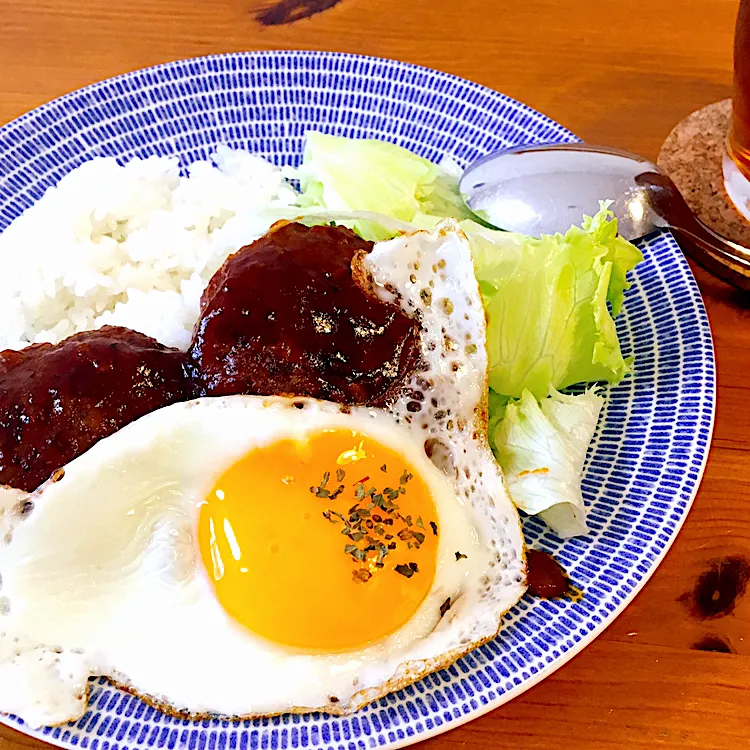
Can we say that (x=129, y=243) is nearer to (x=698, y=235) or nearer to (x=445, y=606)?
(x=445, y=606)

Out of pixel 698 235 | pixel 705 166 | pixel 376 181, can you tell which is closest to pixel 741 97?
pixel 705 166

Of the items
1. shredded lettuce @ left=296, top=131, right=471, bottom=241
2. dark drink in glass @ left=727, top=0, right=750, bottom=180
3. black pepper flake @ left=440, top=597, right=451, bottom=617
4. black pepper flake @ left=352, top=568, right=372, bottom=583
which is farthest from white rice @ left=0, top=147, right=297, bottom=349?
dark drink in glass @ left=727, top=0, right=750, bottom=180

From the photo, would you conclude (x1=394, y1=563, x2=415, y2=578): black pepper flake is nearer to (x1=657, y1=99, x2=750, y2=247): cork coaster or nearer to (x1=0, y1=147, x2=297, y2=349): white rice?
(x1=0, y1=147, x2=297, y2=349): white rice

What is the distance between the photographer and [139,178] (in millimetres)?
2215

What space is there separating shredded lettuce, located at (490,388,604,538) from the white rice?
858 mm

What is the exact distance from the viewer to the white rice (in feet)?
6.44

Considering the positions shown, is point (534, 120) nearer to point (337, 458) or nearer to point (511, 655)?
point (337, 458)

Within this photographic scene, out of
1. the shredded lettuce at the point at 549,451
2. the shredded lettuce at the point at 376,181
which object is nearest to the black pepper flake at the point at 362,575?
the shredded lettuce at the point at 549,451

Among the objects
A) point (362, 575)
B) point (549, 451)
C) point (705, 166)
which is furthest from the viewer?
point (705, 166)

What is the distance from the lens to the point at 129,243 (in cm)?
214

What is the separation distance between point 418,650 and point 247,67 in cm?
196

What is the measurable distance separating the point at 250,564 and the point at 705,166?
2002 mm

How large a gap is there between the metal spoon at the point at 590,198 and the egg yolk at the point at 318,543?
3.37 ft

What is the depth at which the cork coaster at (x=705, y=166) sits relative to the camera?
2283mm
